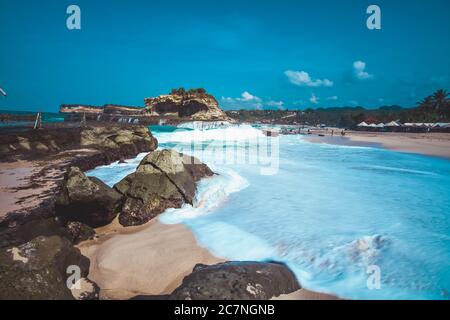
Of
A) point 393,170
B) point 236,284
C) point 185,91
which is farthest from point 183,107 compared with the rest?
point 236,284

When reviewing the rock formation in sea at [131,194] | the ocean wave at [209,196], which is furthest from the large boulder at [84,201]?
the ocean wave at [209,196]

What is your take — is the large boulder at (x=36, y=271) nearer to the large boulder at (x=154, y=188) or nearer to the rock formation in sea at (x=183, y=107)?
the large boulder at (x=154, y=188)

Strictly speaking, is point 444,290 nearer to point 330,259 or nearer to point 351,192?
point 330,259

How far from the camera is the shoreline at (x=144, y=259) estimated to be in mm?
3621

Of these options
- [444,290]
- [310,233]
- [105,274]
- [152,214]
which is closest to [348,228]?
[310,233]

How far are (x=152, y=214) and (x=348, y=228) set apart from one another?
441cm

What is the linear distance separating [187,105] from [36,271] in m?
75.7

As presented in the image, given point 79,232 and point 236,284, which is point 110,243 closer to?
point 79,232

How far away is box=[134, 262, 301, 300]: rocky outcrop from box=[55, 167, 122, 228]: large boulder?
2.59 m

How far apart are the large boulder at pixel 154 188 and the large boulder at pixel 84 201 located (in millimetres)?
452

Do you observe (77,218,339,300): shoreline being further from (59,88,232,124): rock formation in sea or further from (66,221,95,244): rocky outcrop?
(59,88,232,124): rock formation in sea

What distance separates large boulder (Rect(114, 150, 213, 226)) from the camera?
→ 587cm

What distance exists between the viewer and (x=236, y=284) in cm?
294
